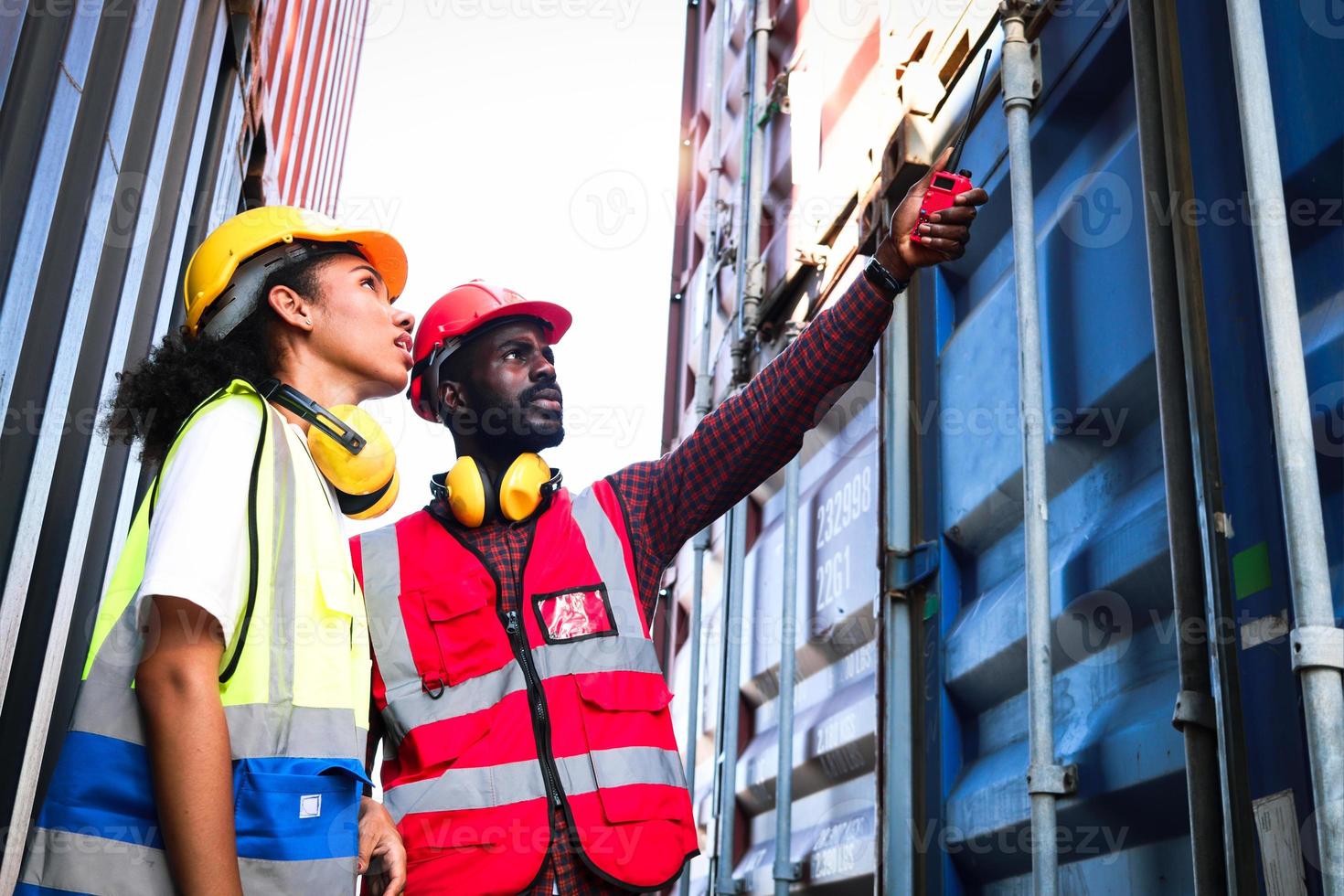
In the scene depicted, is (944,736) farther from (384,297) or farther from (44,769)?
(44,769)

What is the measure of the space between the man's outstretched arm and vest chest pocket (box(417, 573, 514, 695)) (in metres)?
0.32

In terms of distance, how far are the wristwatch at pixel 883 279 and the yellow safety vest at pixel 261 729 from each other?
41.1 inches

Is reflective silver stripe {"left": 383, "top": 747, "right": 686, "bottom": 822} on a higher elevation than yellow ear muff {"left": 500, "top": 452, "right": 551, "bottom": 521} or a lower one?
lower

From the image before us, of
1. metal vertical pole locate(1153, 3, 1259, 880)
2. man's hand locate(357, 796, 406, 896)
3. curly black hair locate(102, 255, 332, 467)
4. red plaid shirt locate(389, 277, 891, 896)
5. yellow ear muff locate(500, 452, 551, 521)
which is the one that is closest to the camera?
metal vertical pole locate(1153, 3, 1259, 880)

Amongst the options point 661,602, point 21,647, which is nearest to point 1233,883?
point 21,647

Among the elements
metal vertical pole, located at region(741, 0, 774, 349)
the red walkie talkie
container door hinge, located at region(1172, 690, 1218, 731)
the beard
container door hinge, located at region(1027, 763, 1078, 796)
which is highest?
metal vertical pole, located at region(741, 0, 774, 349)

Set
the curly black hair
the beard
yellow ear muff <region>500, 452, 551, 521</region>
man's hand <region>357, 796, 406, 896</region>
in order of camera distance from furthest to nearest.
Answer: the beard → yellow ear muff <region>500, 452, 551, 521</region> → the curly black hair → man's hand <region>357, 796, 406, 896</region>

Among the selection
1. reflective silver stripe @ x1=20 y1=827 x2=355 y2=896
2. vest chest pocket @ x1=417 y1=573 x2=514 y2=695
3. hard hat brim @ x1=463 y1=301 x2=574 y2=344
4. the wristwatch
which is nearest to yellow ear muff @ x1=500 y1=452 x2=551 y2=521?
vest chest pocket @ x1=417 y1=573 x2=514 y2=695

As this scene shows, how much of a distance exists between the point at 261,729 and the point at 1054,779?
1208mm

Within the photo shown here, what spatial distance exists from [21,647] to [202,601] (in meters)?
1.37

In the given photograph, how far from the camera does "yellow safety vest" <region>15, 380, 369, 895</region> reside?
52.0 inches

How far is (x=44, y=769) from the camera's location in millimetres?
2623

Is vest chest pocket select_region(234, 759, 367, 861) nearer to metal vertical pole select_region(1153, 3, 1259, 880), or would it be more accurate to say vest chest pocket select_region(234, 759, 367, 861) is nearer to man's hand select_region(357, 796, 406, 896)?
man's hand select_region(357, 796, 406, 896)

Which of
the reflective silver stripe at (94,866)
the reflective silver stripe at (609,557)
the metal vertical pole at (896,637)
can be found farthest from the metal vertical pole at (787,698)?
the reflective silver stripe at (94,866)
